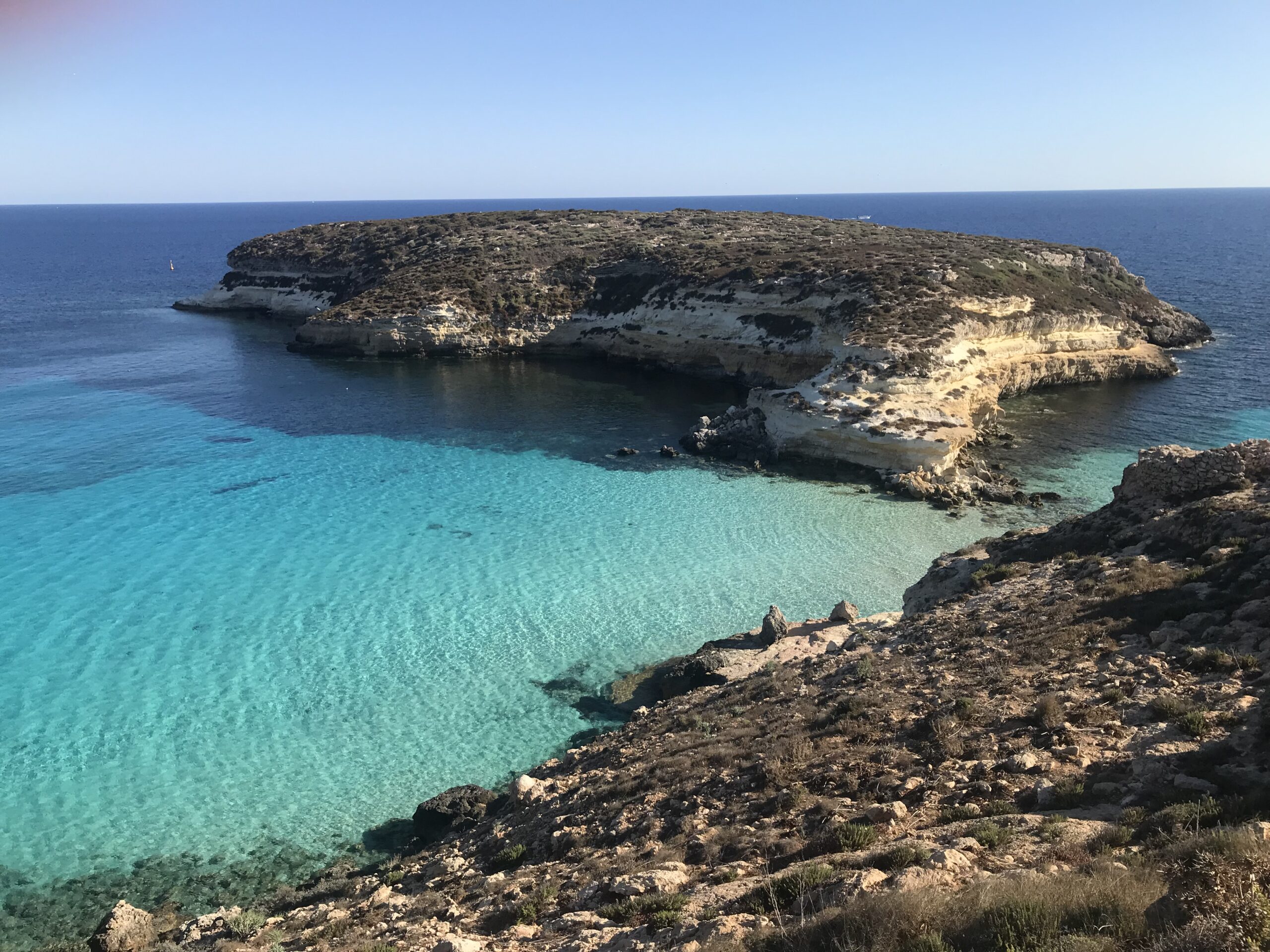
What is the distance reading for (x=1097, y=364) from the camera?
5456 cm

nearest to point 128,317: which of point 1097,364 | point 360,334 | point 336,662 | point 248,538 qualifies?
point 360,334

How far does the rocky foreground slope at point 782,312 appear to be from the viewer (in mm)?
40250

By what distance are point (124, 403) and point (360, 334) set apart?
1992cm

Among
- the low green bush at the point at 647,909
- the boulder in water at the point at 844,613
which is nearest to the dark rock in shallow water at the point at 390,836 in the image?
the low green bush at the point at 647,909

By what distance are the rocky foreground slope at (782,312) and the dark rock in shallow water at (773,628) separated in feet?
49.4

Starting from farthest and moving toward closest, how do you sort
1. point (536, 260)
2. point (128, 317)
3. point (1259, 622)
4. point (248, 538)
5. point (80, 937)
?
1. point (128, 317)
2. point (536, 260)
3. point (248, 538)
4. point (80, 937)
5. point (1259, 622)

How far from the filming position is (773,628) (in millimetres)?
22156

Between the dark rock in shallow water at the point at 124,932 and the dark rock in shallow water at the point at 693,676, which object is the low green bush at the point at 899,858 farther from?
the dark rock in shallow water at the point at 124,932

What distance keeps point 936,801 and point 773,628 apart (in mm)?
11727

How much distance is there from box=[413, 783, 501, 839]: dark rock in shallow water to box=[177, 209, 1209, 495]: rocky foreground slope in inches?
982

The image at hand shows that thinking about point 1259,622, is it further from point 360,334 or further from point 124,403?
point 360,334

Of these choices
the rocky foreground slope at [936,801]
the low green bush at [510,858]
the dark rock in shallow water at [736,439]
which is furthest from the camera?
the dark rock in shallow water at [736,439]

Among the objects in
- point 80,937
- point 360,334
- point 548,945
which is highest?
point 360,334

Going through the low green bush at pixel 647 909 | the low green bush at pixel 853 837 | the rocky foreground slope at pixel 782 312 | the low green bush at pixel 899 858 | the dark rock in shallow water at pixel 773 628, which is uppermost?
the rocky foreground slope at pixel 782 312
